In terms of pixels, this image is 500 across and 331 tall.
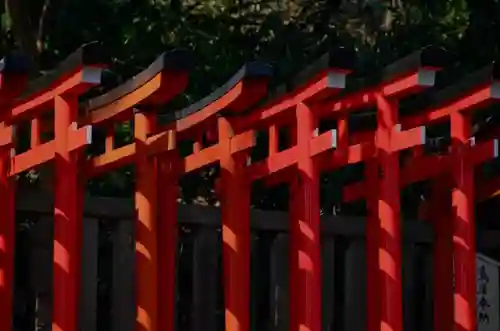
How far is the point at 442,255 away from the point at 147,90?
2.30 meters

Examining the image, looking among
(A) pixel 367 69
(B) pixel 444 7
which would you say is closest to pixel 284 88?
(A) pixel 367 69

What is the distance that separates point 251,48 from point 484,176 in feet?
5.04

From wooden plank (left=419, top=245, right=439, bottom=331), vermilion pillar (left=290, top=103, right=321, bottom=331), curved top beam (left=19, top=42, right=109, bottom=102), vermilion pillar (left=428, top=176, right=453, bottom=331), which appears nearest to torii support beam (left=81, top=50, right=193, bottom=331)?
curved top beam (left=19, top=42, right=109, bottom=102)

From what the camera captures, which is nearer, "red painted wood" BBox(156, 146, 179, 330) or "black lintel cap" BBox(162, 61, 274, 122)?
"black lintel cap" BBox(162, 61, 274, 122)

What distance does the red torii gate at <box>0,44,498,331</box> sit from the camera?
449 cm

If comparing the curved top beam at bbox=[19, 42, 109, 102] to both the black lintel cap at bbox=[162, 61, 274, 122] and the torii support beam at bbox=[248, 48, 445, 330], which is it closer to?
the black lintel cap at bbox=[162, 61, 274, 122]

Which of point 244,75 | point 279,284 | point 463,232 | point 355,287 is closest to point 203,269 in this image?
point 279,284

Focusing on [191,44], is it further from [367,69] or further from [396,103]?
[396,103]

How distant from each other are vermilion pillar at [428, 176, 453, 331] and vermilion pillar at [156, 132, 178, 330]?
163cm

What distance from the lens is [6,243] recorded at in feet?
15.2

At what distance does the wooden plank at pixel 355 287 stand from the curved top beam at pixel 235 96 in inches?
57.7

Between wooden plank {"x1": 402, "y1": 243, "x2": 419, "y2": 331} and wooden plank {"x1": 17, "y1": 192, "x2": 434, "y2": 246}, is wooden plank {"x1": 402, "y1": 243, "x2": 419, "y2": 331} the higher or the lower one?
the lower one

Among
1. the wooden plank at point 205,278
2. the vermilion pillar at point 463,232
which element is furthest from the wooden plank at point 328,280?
the vermilion pillar at point 463,232

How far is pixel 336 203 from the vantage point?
657cm
